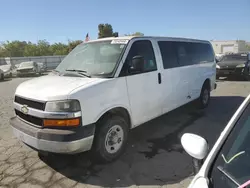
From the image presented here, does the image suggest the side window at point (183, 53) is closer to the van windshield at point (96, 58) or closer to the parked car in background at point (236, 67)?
the van windshield at point (96, 58)

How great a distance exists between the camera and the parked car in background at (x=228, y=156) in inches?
55.7

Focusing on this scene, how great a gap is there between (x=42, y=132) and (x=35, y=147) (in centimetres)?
29

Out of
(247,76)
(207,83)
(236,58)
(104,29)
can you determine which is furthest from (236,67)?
(104,29)

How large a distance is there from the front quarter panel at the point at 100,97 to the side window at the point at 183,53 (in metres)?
2.26

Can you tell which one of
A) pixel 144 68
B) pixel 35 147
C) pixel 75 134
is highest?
pixel 144 68

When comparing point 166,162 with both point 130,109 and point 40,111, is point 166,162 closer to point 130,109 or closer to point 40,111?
point 130,109

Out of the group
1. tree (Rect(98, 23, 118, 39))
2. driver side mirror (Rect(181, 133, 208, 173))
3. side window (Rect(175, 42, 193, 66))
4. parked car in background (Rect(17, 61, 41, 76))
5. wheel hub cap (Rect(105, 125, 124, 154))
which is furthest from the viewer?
tree (Rect(98, 23, 118, 39))

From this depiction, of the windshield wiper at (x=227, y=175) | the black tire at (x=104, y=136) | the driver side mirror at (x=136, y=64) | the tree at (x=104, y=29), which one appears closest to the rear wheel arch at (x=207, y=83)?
the driver side mirror at (x=136, y=64)

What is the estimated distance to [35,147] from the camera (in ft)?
10.8

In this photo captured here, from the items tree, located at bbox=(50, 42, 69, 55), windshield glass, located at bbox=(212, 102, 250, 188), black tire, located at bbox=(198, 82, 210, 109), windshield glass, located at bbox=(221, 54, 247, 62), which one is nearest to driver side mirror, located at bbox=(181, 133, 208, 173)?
windshield glass, located at bbox=(212, 102, 250, 188)

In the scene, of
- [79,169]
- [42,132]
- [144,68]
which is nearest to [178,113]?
[144,68]

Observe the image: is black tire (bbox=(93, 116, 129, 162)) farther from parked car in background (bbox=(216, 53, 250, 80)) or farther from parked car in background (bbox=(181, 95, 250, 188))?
parked car in background (bbox=(216, 53, 250, 80))

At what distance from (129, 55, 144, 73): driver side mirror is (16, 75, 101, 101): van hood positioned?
0.72m

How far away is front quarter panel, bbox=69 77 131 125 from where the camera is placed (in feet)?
10.5
